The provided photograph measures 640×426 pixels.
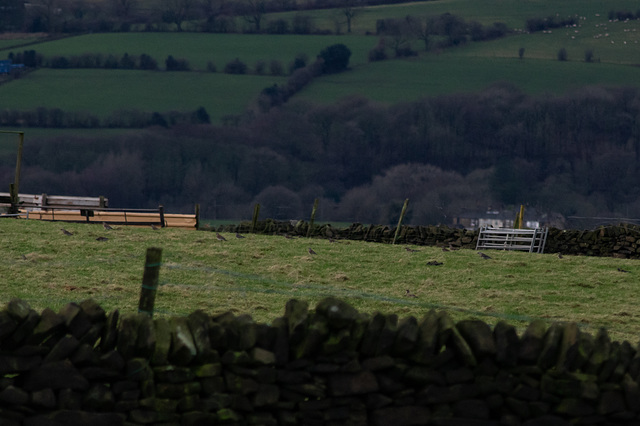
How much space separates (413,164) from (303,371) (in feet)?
621

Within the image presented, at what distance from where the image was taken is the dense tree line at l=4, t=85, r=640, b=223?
7047 inches

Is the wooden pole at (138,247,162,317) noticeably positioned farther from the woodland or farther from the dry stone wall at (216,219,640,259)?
the woodland

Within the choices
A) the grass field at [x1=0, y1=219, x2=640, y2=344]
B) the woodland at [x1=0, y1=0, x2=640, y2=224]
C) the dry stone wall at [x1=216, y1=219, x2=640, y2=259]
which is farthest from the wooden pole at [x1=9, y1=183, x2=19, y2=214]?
the woodland at [x1=0, y1=0, x2=640, y2=224]

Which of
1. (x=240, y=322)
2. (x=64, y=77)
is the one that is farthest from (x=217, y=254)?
(x=64, y=77)

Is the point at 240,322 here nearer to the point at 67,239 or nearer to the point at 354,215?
the point at 67,239

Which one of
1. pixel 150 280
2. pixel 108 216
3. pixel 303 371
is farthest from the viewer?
pixel 108 216

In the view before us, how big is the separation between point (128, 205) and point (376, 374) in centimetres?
16752

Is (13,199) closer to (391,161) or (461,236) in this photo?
(461,236)

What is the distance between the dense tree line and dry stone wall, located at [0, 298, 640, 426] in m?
158

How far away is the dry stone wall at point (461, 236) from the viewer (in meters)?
30.8

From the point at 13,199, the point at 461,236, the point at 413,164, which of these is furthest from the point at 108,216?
the point at 413,164

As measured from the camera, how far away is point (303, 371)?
807 cm

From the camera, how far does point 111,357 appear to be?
7758 millimetres

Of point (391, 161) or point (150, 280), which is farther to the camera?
point (391, 161)
